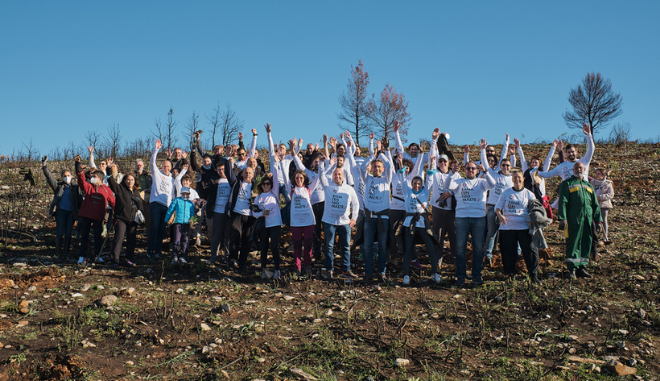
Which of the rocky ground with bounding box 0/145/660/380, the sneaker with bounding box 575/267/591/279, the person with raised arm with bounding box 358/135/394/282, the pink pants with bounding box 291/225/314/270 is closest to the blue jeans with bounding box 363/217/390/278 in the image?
the person with raised arm with bounding box 358/135/394/282

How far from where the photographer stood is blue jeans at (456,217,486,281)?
8.24m

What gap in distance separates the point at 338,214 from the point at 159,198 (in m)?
3.77

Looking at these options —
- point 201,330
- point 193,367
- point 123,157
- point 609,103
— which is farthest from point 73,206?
point 609,103

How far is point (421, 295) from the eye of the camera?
759cm

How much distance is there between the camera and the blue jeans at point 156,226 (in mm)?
9844

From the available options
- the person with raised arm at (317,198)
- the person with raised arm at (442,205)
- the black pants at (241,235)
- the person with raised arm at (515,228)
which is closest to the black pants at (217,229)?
the black pants at (241,235)

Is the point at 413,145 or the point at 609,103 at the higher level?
the point at 609,103

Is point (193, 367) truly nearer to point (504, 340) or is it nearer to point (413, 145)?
point (504, 340)

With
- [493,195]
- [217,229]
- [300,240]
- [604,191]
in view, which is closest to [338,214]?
[300,240]

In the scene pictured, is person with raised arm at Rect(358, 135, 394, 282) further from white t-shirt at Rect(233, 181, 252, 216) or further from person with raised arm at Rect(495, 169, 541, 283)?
white t-shirt at Rect(233, 181, 252, 216)

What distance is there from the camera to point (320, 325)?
6.46m

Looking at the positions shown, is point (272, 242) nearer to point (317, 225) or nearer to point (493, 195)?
point (317, 225)

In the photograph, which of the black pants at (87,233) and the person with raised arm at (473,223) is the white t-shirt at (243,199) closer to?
the black pants at (87,233)

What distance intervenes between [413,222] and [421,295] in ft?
4.67
